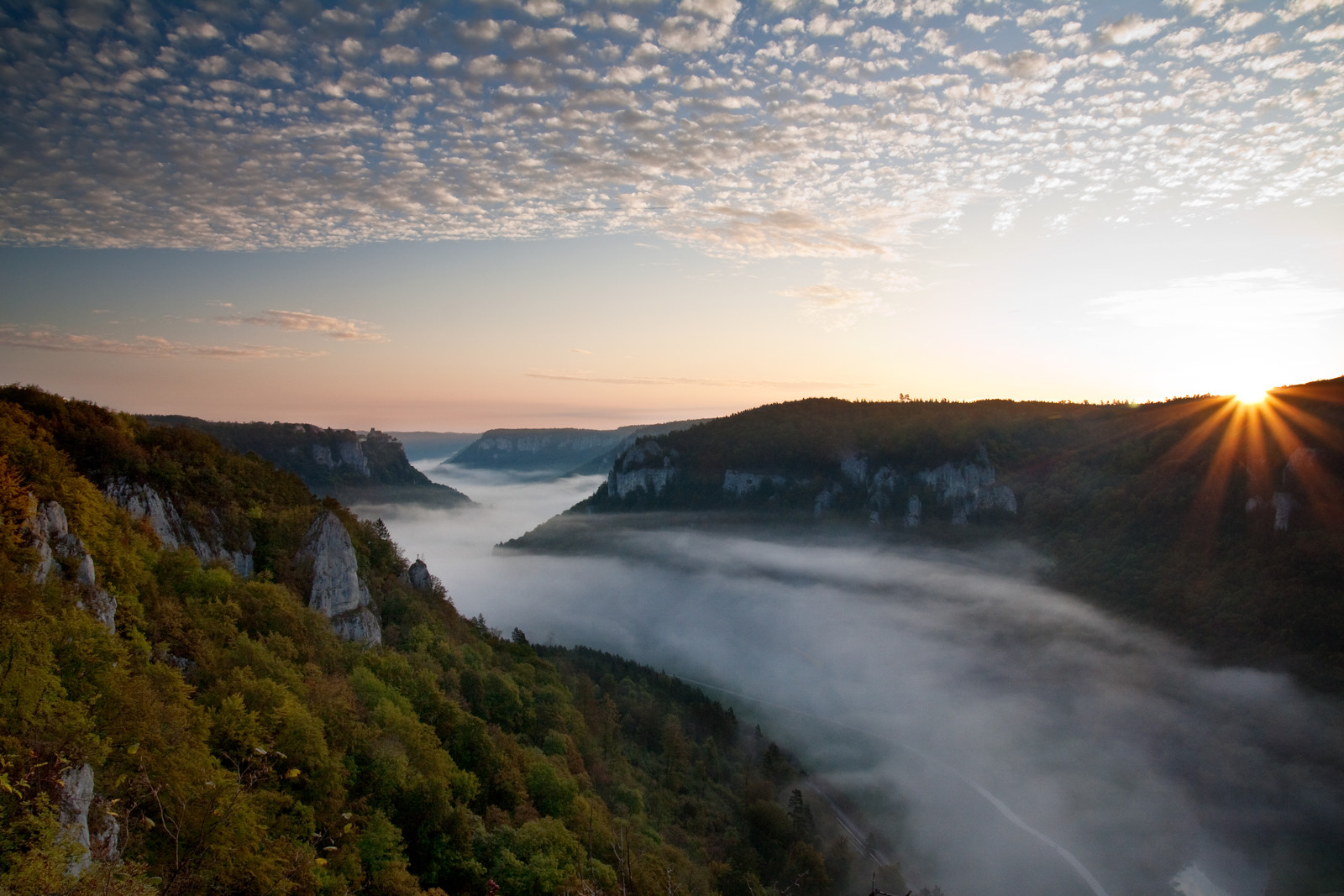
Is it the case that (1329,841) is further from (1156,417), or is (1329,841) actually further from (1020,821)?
(1156,417)

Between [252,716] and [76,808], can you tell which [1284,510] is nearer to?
Result: [252,716]

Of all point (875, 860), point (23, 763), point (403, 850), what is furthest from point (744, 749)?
point (23, 763)

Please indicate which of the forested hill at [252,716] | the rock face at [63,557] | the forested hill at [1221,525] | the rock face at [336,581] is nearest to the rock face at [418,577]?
the forested hill at [252,716]

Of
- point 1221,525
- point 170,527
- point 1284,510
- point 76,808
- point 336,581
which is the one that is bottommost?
point 1221,525

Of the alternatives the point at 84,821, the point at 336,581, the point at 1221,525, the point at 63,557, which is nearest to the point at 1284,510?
the point at 1221,525

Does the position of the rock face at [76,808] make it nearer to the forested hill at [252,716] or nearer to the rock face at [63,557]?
the forested hill at [252,716]

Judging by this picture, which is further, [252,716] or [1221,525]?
[1221,525]

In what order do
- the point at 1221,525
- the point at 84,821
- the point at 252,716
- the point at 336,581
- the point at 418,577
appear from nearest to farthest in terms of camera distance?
the point at 84,821
the point at 252,716
the point at 336,581
the point at 418,577
the point at 1221,525

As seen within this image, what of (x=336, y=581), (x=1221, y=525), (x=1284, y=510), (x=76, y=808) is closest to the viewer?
(x=76, y=808)

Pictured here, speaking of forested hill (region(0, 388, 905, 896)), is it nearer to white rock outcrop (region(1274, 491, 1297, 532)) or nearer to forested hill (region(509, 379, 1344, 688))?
forested hill (region(509, 379, 1344, 688))
